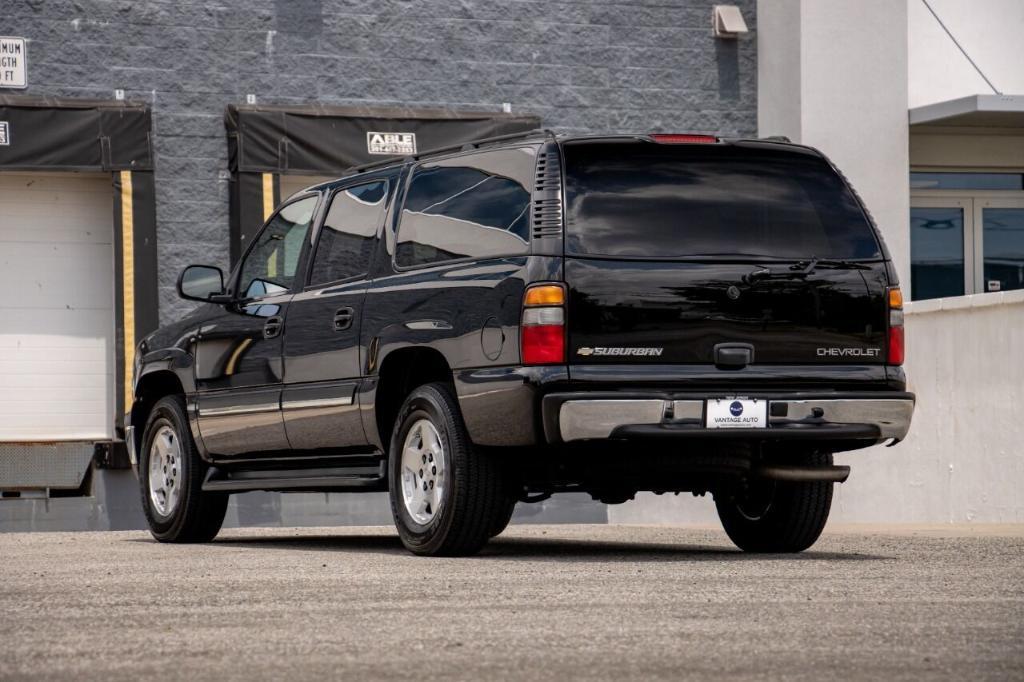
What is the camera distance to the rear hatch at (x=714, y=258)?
29.6 feet

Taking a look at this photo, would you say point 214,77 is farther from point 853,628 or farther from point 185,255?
point 853,628

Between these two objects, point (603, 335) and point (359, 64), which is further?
point (359, 64)

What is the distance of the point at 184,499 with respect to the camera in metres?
11.7

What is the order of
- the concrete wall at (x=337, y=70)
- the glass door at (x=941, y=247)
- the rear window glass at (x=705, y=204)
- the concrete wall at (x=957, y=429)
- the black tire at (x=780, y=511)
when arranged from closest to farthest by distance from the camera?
the rear window glass at (x=705, y=204) < the black tire at (x=780, y=511) < the concrete wall at (x=957, y=429) < the concrete wall at (x=337, y=70) < the glass door at (x=941, y=247)

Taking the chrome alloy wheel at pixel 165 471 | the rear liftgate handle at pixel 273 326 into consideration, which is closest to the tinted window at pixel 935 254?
the chrome alloy wheel at pixel 165 471

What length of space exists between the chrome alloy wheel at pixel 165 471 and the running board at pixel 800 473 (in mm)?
3913

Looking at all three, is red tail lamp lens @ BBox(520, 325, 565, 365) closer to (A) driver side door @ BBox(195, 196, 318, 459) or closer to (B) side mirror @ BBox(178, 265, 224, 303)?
(A) driver side door @ BBox(195, 196, 318, 459)

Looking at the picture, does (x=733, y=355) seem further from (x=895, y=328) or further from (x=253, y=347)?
(x=253, y=347)

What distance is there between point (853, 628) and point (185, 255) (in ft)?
43.1

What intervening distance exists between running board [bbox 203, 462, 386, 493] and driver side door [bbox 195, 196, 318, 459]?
0.15 m

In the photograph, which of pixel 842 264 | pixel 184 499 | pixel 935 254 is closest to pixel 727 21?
pixel 935 254

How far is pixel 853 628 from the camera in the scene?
638cm

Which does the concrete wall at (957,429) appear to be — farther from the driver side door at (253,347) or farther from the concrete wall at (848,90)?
the driver side door at (253,347)

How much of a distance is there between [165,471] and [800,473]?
4.34 metres
